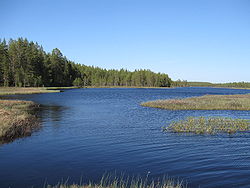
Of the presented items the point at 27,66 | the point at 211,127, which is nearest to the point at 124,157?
the point at 211,127

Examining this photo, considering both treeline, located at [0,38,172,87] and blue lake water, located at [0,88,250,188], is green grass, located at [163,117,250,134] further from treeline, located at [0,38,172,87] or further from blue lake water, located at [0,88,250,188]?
treeline, located at [0,38,172,87]

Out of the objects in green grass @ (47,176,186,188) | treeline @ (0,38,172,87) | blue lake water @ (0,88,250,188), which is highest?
treeline @ (0,38,172,87)

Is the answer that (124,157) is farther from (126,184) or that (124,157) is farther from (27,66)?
(27,66)

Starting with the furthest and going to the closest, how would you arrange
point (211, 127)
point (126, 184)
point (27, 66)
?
1. point (27, 66)
2. point (211, 127)
3. point (126, 184)

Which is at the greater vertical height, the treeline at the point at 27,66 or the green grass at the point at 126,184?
the treeline at the point at 27,66

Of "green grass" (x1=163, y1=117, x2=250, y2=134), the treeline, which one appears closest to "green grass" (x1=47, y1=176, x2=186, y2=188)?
"green grass" (x1=163, y1=117, x2=250, y2=134)

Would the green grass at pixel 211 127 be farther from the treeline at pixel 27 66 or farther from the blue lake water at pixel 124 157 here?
the treeline at pixel 27 66

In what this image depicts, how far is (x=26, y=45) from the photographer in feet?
371

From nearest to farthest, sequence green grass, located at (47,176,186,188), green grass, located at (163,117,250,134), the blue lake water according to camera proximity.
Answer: green grass, located at (47,176,186,188) → the blue lake water → green grass, located at (163,117,250,134)

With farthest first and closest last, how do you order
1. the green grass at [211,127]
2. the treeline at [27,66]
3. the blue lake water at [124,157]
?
the treeline at [27,66]
the green grass at [211,127]
the blue lake water at [124,157]

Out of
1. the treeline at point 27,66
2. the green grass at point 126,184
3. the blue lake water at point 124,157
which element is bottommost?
the blue lake water at point 124,157

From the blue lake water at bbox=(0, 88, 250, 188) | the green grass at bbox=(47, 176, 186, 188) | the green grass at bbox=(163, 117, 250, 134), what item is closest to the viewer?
the green grass at bbox=(47, 176, 186, 188)

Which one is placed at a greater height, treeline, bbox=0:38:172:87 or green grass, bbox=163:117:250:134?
treeline, bbox=0:38:172:87

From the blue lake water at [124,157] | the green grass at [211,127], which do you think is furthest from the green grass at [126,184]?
the green grass at [211,127]
